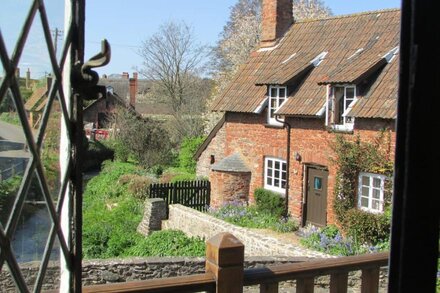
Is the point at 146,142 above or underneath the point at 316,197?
above

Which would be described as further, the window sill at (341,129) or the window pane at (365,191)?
the window sill at (341,129)

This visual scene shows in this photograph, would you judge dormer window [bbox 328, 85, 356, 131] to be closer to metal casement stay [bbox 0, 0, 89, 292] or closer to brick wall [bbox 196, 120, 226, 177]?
brick wall [bbox 196, 120, 226, 177]

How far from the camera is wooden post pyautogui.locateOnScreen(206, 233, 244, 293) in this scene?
284cm

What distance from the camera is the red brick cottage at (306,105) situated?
44.7ft

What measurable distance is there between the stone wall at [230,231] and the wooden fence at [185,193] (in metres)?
1.95

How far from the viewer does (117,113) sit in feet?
99.7

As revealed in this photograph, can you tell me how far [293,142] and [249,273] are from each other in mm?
13334

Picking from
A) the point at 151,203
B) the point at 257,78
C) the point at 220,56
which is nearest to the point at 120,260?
the point at 151,203

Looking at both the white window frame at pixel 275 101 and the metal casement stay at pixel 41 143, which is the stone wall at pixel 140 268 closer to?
the white window frame at pixel 275 101

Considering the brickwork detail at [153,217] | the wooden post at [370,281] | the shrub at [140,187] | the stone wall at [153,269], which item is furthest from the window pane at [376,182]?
the wooden post at [370,281]

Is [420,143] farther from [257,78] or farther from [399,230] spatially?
[257,78]

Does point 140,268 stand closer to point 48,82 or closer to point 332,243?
point 332,243

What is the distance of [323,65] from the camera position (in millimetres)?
16266

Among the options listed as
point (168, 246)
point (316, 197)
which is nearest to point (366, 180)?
point (316, 197)
